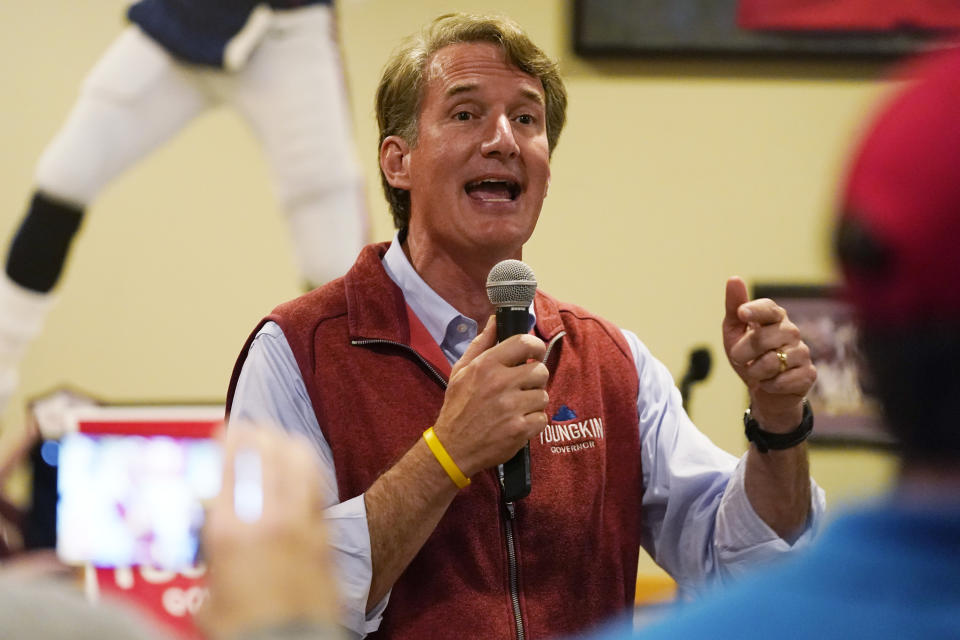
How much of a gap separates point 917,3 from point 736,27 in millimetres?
480

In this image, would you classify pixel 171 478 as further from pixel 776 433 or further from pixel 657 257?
pixel 776 433

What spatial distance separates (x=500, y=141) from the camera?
177 cm

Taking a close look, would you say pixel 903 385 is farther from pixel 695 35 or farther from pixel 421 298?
pixel 695 35

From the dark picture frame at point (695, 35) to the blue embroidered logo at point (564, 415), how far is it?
1.41m

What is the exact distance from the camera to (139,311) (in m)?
2.88

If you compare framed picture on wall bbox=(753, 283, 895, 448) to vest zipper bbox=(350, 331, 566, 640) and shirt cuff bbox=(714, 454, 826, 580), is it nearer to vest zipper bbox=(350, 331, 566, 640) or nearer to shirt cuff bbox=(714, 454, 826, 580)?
shirt cuff bbox=(714, 454, 826, 580)

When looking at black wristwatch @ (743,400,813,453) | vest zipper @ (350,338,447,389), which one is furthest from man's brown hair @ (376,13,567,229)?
black wristwatch @ (743,400,813,453)

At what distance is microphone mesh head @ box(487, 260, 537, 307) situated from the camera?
1504mm

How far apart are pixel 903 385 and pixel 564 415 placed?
1.13m

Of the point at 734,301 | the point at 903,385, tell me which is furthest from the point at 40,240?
the point at 903,385

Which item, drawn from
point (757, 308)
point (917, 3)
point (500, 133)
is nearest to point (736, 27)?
point (917, 3)

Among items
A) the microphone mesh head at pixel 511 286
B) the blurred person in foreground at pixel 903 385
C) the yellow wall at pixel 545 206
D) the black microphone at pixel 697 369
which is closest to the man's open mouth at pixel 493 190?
the microphone mesh head at pixel 511 286

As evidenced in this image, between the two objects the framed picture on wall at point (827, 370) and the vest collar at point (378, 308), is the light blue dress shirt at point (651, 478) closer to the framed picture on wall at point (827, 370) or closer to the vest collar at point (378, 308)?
the vest collar at point (378, 308)

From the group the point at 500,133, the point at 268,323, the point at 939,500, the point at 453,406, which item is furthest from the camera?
the point at 500,133
